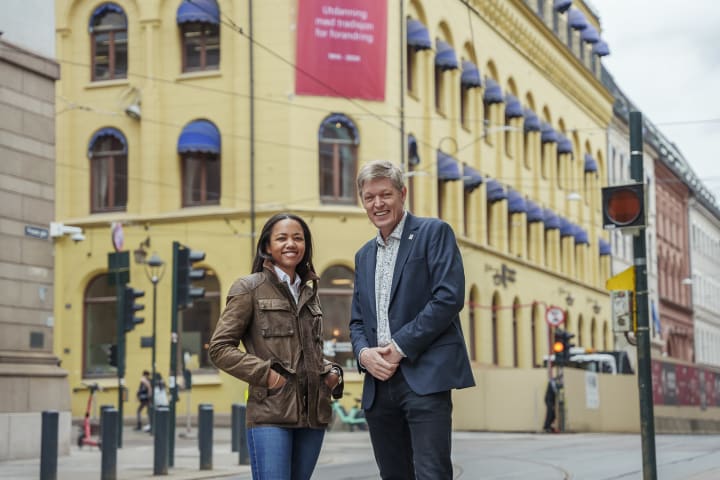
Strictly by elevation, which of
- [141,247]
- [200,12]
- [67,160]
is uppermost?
[200,12]

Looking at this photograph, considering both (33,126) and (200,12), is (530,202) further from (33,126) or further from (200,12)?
(33,126)

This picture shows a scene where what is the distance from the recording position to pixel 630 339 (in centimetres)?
1345

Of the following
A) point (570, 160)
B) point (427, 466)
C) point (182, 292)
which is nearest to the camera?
point (427, 466)

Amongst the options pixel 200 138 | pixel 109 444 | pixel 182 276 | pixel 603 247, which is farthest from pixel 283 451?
pixel 603 247

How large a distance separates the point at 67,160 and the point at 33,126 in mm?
16842

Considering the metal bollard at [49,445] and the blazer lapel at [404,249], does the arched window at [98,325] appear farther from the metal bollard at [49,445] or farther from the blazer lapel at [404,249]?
the blazer lapel at [404,249]

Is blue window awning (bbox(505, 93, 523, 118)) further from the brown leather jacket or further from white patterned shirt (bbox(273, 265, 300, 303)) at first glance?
the brown leather jacket

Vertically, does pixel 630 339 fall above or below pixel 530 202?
below

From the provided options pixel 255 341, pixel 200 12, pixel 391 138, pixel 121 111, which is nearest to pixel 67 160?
pixel 121 111

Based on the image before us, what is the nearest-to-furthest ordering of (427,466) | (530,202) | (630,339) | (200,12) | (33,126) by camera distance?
(427,466), (630,339), (33,126), (200,12), (530,202)

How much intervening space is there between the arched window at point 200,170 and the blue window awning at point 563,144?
72.9ft

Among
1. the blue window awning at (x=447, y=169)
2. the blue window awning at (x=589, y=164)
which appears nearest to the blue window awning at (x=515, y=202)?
the blue window awning at (x=447, y=169)

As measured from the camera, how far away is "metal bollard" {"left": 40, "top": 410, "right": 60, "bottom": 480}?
51.4ft

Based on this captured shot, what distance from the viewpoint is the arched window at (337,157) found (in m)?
37.4
